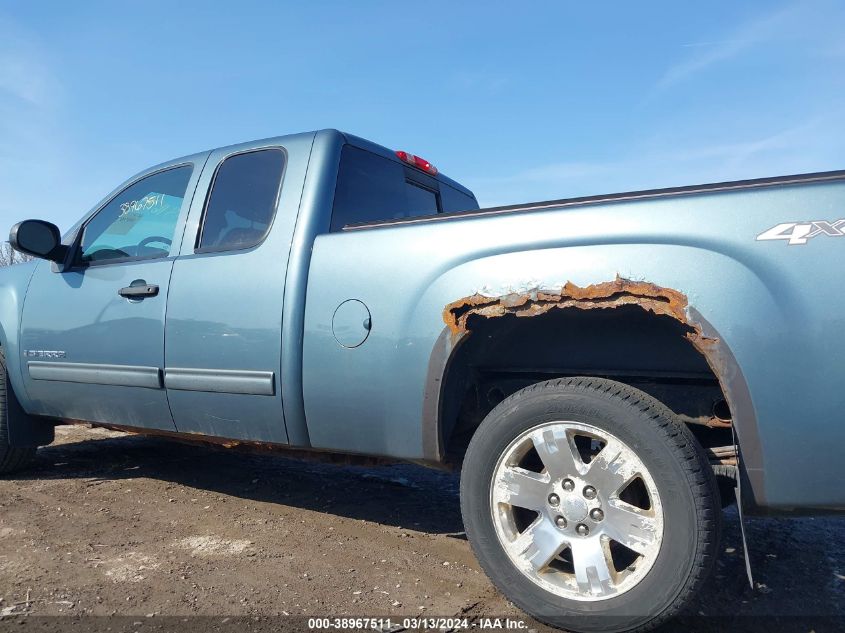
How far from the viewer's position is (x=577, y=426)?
223 centimetres

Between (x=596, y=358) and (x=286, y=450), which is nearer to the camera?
A: (x=596, y=358)

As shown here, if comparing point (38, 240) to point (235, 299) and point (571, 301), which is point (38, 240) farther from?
point (571, 301)

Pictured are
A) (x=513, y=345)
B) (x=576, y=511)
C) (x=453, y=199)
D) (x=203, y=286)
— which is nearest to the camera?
(x=576, y=511)

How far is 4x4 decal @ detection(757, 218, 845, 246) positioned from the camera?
1896 mm

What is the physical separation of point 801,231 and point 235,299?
2.39 metres

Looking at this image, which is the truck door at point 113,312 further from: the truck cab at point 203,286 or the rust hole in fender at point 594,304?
the rust hole in fender at point 594,304

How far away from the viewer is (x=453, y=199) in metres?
4.54

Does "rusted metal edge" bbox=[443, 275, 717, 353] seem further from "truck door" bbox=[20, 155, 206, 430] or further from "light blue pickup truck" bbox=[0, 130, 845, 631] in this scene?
"truck door" bbox=[20, 155, 206, 430]

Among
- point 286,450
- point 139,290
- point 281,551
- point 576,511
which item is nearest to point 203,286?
point 139,290

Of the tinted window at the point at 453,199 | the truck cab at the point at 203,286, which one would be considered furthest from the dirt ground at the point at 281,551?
the tinted window at the point at 453,199

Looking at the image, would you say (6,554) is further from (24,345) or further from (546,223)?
(546,223)

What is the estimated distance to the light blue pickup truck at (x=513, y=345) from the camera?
1.99 meters

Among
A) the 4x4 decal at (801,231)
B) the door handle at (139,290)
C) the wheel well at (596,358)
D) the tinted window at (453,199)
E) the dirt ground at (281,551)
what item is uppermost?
the tinted window at (453,199)

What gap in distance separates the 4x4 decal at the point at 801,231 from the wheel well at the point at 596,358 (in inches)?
17.6
